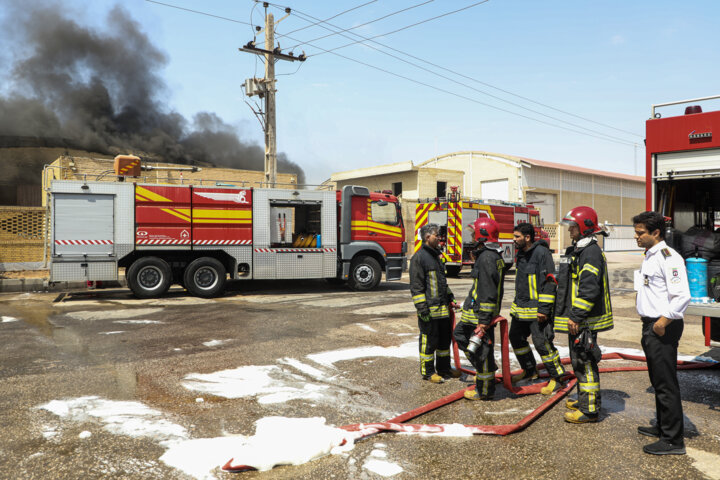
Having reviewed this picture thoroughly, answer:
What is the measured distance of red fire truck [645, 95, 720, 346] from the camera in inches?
211

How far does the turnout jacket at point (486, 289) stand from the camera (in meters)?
4.84

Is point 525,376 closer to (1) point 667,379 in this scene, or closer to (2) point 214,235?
(1) point 667,379

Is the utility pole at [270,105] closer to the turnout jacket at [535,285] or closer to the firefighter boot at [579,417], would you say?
the turnout jacket at [535,285]

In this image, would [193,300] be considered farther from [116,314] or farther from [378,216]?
[378,216]

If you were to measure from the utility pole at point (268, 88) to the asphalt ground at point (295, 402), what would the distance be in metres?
8.34

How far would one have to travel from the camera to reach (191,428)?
4.10 metres

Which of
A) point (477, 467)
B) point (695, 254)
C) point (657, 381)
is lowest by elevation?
point (477, 467)

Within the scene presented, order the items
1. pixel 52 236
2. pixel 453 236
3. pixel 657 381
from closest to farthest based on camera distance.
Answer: pixel 657 381 < pixel 52 236 < pixel 453 236

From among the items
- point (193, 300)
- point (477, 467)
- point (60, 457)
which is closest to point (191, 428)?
point (60, 457)

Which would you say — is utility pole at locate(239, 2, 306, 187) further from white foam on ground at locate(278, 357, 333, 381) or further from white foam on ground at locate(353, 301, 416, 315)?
white foam on ground at locate(278, 357, 333, 381)

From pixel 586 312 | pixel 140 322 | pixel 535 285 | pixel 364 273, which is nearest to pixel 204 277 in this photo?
pixel 140 322

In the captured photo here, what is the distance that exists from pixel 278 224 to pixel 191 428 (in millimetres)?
9290

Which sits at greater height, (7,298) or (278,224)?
(278,224)

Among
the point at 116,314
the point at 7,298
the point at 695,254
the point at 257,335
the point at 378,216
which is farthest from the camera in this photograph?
the point at 378,216
